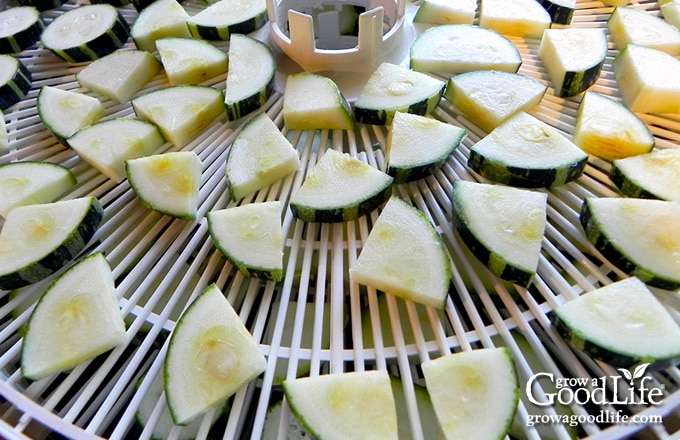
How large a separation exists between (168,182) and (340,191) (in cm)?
55

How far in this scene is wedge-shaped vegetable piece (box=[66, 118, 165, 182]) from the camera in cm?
167

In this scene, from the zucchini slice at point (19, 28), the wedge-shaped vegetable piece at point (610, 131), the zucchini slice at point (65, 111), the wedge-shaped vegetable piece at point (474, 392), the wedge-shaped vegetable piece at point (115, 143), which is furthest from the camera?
the zucchini slice at point (19, 28)

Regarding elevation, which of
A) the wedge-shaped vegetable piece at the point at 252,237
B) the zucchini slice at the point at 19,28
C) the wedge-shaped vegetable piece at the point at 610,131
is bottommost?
the wedge-shaped vegetable piece at the point at 252,237

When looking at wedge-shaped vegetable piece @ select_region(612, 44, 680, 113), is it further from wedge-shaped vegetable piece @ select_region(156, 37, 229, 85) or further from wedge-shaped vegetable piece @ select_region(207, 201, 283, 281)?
wedge-shaped vegetable piece @ select_region(156, 37, 229, 85)

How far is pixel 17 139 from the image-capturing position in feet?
6.01

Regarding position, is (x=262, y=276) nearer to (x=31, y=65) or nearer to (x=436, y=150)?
(x=436, y=150)

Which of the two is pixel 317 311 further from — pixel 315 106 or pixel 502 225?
pixel 315 106

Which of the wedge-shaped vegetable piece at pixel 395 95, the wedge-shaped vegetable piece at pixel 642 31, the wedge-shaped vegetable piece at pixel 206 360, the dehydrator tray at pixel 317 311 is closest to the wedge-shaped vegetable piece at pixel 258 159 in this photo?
the dehydrator tray at pixel 317 311

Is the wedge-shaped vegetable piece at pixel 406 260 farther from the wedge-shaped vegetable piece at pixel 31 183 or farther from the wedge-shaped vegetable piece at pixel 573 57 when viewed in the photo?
the wedge-shaped vegetable piece at pixel 31 183

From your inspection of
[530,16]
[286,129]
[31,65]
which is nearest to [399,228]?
[286,129]

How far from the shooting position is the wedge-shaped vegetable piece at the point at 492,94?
169 cm

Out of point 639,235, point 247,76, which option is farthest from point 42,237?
point 639,235

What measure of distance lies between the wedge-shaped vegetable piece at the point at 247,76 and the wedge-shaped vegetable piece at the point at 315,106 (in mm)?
98

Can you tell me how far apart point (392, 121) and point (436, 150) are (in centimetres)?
21
